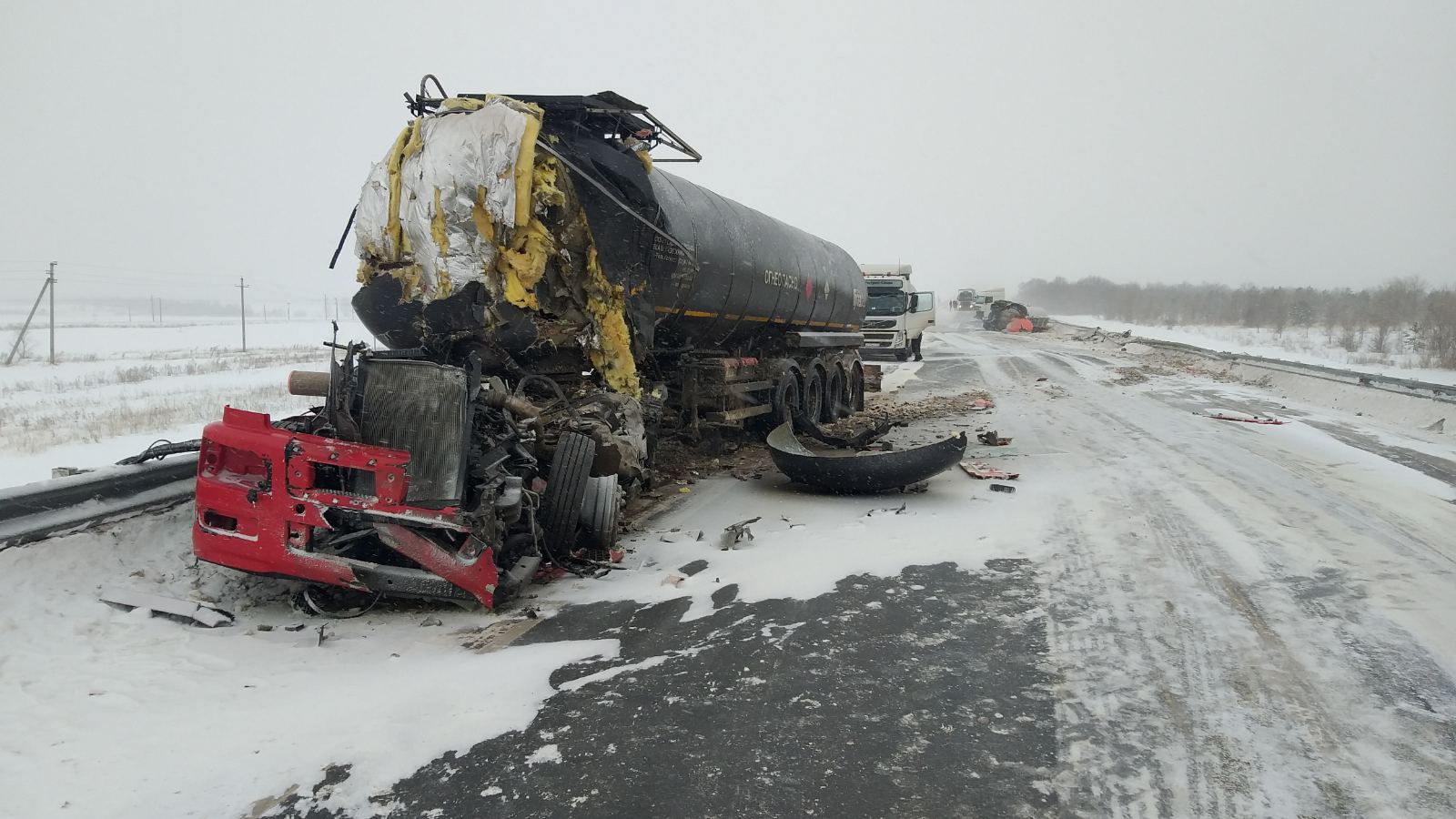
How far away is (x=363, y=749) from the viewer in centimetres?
339

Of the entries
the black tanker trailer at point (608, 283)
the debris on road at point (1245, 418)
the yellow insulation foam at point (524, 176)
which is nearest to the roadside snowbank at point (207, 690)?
the black tanker trailer at point (608, 283)

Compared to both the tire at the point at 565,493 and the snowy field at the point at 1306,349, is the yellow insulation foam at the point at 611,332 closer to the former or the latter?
the tire at the point at 565,493

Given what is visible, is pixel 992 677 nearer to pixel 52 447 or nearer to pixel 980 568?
pixel 980 568

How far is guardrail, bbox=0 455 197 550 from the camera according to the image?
4.62m

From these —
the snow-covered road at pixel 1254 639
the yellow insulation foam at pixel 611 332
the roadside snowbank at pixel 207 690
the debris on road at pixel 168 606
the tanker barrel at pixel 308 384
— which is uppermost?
the yellow insulation foam at pixel 611 332

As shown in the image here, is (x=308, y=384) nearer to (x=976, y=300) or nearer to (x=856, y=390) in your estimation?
(x=856, y=390)

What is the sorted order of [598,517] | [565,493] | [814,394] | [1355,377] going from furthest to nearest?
1. [1355,377]
2. [814,394]
3. [598,517]
4. [565,493]

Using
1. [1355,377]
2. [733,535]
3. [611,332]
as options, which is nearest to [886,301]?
[1355,377]

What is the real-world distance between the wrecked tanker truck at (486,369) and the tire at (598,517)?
0.02 meters

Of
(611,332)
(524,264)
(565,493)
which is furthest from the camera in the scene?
(611,332)

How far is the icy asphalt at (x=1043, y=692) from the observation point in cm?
303

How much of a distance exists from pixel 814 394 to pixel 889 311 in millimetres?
10950

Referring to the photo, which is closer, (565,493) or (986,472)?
(565,493)

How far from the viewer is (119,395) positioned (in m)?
16.2
